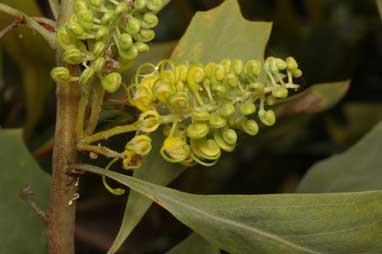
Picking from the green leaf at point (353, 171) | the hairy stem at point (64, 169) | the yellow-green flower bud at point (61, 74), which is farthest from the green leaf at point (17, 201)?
the green leaf at point (353, 171)

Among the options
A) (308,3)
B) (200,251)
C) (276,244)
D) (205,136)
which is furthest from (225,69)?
(308,3)

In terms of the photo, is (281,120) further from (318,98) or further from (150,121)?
(150,121)

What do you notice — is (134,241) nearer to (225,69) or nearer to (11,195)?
(11,195)

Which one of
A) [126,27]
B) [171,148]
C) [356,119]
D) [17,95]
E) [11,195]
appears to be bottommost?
[356,119]

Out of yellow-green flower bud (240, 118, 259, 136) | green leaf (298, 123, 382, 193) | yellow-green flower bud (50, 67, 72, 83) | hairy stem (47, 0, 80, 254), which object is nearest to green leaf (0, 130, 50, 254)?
hairy stem (47, 0, 80, 254)

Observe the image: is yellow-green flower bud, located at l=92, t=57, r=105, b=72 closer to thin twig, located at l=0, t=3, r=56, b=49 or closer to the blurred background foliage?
thin twig, located at l=0, t=3, r=56, b=49

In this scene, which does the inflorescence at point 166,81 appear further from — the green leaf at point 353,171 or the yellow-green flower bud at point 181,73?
the green leaf at point 353,171
